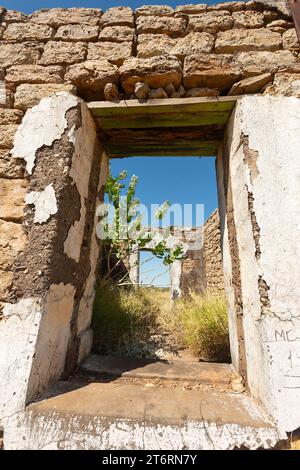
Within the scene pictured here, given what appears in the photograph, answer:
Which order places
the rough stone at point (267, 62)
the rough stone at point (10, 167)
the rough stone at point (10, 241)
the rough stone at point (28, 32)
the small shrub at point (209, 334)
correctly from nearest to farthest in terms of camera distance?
the rough stone at point (10, 241) → the rough stone at point (10, 167) → the rough stone at point (267, 62) → the rough stone at point (28, 32) → the small shrub at point (209, 334)

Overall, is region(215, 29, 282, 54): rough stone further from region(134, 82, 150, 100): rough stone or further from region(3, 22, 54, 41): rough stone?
region(3, 22, 54, 41): rough stone

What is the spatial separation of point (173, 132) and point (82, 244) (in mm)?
1160

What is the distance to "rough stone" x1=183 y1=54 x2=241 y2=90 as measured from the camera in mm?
1640

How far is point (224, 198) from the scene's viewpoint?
77.0 inches

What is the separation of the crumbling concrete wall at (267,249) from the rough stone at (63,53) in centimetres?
116

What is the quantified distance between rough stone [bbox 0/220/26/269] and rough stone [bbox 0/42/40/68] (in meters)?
1.21

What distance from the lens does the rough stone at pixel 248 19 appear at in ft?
5.84

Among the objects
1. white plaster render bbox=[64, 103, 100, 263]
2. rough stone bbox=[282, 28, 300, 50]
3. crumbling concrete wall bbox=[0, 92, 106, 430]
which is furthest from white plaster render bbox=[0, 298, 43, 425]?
rough stone bbox=[282, 28, 300, 50]

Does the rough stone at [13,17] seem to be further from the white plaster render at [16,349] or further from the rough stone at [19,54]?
the white plaster render at [16,349]

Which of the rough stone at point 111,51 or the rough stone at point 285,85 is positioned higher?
the rough stone at point 111,51

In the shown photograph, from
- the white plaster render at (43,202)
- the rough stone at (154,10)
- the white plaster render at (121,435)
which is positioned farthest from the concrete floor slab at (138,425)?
→ the rough stone at (154,10)

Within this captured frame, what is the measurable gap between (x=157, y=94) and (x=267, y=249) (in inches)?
48.1

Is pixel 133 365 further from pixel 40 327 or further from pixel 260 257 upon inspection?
pixel 260 257

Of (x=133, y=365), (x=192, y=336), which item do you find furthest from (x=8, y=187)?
(x=192, y=336)
